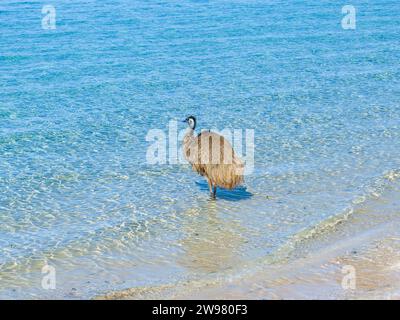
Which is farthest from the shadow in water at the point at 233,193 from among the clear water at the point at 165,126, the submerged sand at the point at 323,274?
the submerged sand at the point at 323,274

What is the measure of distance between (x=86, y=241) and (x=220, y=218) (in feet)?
7.22

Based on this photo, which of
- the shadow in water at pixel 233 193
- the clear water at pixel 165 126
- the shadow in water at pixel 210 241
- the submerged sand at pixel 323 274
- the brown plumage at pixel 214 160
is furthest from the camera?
the shadow in water at pixel 233 193

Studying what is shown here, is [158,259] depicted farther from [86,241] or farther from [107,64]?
[107,64]

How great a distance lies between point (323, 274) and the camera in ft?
31.8

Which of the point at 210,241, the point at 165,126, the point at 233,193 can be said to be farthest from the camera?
the point at 165,126

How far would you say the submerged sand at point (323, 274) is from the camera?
914cm

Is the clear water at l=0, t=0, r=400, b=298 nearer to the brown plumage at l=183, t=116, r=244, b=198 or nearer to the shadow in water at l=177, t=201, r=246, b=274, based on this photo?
the shadow in water at l=177, t=201, r=246, b=274

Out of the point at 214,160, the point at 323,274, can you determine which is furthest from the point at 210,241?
the point at 323,274

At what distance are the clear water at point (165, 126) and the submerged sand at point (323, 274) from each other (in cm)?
38

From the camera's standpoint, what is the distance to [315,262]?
10133 millimetres

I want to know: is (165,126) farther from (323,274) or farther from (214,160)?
(323,274)

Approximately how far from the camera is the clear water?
10992mm

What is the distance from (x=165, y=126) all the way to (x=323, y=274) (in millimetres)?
8310

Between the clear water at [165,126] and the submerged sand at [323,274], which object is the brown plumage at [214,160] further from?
the submerged sand at [323,274]
